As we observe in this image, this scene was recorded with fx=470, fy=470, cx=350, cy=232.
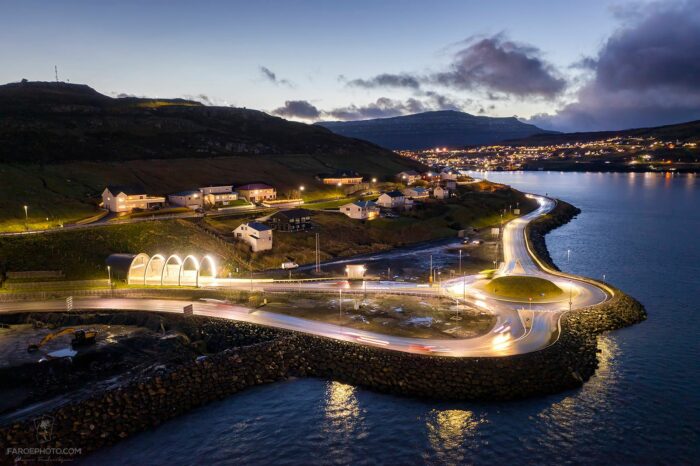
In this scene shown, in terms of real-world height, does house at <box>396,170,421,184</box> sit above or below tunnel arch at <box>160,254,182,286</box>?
above

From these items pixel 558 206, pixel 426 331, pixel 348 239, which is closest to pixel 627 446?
pixel 426 331

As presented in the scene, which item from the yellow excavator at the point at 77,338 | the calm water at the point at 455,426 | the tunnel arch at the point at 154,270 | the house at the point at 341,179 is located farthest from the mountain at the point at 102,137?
the calm water at the point at 455,426

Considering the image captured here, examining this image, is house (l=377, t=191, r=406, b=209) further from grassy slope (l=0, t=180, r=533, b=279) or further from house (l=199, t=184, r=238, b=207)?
house (l=199, t=184, r=238, b=207)

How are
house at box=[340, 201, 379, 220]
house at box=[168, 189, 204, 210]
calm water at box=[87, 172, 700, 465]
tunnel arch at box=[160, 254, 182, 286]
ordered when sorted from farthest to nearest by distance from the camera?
house at box=[340, 201, 379, 220] < house at box=[168, 189, 204, 210] < tunnel arch at box=[160, 254, 182, 286] < calm water at box=[87, 172, 700, 465]

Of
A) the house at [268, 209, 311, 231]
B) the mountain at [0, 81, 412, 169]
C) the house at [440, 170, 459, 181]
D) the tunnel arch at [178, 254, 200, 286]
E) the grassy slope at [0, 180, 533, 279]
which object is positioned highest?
the mountain at [0, 81, 412, 169]

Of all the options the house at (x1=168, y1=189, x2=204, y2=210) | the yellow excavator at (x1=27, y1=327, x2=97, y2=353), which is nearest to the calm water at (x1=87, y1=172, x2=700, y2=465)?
the yellow excavator at (x1=27, y1=327, x2=97, y2=353)

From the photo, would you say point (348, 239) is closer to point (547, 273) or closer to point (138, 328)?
point (547, 273)

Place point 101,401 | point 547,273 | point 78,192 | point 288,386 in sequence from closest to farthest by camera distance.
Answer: point 101,401
point 288,386
point 547,273
point 78,192

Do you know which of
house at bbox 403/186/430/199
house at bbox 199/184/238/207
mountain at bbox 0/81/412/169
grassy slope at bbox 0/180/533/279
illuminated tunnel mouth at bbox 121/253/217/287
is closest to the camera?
illuminated tunnel mouth at bbox 121/253/217/287
